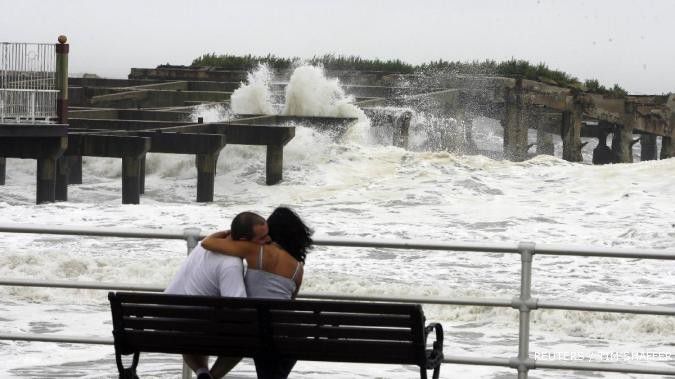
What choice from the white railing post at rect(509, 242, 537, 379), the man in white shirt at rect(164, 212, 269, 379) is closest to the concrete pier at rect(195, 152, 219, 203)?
the white railing post at rect(509, 242, 537, 379)

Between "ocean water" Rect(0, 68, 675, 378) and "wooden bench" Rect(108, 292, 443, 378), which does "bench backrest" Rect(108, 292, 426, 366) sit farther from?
"ocean water" Rect(0, 68, 675, 378)

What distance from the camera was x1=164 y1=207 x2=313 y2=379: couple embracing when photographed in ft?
21.9

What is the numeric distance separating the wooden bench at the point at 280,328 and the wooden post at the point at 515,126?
46239 mm

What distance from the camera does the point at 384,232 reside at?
27.7m

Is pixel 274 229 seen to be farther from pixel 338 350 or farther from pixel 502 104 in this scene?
pixel 502 104

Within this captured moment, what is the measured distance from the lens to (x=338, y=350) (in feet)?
21.5

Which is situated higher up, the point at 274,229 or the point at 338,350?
the point at 274,229

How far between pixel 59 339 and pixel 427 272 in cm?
1412

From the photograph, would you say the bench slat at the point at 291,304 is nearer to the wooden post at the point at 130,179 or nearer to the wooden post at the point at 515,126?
the wooden post at the point at 130,179

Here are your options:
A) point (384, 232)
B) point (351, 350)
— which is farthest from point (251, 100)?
point (351, 350)

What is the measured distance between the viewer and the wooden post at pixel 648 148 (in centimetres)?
5703

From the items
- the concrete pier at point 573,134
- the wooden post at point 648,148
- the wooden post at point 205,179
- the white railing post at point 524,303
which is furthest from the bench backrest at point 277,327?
the wooden post at point 648,148

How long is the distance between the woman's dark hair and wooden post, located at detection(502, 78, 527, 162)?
46.0 m

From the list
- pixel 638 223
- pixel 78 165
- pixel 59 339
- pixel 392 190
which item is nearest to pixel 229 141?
pixel 392 190
